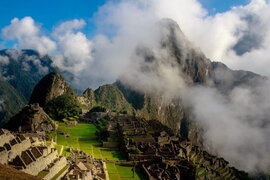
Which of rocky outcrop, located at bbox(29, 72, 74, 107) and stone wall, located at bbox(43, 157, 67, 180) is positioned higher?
rocky outcrop, located at bbox(29, 72, 74, 107)

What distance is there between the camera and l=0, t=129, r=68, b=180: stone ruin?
2180cm

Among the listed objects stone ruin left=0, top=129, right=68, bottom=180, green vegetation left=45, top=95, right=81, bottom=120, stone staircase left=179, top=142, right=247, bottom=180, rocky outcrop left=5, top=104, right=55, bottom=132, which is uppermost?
green vegetation left=45, top=95, right=81, bottom=120

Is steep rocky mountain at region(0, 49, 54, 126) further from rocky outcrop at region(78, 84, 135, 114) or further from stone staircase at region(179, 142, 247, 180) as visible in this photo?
stone staircase at region(179, 142, 247, 180)

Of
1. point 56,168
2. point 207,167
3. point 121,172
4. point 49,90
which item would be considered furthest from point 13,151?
point 49,90

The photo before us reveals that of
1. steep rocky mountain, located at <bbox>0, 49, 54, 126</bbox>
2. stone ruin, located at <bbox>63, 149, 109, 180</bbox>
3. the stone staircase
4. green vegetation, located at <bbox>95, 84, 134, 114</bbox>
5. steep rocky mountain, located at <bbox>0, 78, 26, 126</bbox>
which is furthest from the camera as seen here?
green vegetation, located at <bbox>95, 84, 134, 114</bbox>

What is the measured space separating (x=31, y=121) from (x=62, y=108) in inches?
746

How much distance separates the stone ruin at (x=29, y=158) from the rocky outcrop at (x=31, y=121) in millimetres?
26308

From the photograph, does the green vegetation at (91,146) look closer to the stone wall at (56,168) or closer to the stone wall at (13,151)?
the stone wall at (56,168)

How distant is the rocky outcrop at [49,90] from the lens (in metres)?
85.4

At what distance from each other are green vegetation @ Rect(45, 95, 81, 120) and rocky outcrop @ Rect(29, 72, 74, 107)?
909cm

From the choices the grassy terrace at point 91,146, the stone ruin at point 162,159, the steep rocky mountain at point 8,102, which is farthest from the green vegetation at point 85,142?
the steep rocky mountain at point 8,102

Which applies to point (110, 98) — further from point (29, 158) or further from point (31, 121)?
point (29, 158)

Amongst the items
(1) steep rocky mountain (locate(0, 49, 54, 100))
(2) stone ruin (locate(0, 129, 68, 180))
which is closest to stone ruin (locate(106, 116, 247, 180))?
(2) stone ruin (locate(0, 129, 68, 180))

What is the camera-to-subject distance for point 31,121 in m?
55.4
